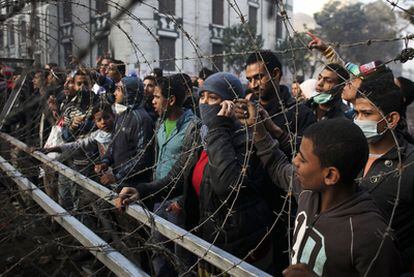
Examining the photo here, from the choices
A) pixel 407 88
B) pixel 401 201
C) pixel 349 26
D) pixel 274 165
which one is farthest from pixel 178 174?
pixel 349 26

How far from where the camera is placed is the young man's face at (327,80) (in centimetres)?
343

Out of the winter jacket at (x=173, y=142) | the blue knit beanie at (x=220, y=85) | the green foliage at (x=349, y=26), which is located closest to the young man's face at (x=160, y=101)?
the winter jacket at (x=173, y=142)

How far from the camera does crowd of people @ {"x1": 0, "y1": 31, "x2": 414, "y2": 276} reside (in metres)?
1.36

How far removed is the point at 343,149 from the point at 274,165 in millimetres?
624

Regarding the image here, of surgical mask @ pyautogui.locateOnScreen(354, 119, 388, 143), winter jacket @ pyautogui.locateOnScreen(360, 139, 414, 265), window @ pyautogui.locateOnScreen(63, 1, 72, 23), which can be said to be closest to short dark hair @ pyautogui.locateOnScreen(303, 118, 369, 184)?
winter jacket @ pyautogui.locateOnScreen(360, 139, 414, 265)

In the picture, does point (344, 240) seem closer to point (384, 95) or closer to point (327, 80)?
point (384, 95)

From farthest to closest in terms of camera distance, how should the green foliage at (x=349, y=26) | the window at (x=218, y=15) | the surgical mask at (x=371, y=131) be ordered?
the green foliage at (x=349, y=26) → the window at (x=218, y=15) → the surgical mask at (x=371, y=131)

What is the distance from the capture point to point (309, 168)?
1.47 metres

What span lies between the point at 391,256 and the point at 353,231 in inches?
4.8

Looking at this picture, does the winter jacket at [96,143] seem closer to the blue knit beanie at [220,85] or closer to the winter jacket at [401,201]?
the blue knit beanie at [220,85]

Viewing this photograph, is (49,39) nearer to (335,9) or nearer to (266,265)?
(266,265)

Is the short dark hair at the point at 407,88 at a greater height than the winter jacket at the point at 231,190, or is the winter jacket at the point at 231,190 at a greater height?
the short dark hair at the point at 407,88

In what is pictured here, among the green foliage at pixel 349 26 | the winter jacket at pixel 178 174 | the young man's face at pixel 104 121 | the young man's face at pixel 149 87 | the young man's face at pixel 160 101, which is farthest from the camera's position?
the green foliage at pixel 349 26

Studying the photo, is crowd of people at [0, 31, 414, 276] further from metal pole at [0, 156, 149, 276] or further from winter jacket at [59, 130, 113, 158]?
metal pole at [0, 156, 149, 276]
